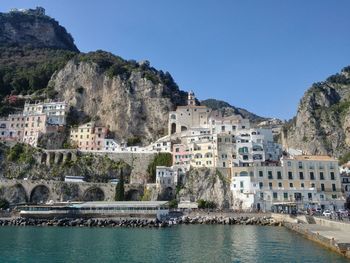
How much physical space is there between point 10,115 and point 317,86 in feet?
277

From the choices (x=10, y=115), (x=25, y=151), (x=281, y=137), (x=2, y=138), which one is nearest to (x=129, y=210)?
(x=25, y=151)

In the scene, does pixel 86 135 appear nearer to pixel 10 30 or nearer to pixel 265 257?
pixel 265 257

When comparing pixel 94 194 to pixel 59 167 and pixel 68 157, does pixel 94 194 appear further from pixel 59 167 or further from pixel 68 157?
pixel 68 157

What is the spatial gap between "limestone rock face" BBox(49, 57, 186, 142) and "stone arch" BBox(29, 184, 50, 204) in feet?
72.6

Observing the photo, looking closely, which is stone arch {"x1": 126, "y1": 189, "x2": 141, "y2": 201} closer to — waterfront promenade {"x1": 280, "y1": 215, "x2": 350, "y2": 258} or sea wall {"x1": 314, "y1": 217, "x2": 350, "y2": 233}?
waterfront promenade {"x1": 280, "y1": 215, "x2": 350, "y2": 258}

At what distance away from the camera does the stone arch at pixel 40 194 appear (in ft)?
224

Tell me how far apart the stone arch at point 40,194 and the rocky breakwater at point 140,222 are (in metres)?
13.7

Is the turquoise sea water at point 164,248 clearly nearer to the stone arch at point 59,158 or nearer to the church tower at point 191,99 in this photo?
the stone arch at point 59,158

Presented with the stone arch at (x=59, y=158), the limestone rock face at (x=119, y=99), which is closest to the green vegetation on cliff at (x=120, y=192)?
the stone arch at (x=59, y=158)

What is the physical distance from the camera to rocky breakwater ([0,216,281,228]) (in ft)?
163

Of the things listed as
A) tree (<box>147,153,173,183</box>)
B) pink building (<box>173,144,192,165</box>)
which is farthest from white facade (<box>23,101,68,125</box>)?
pink building (<box>173,144,192,165</box>)

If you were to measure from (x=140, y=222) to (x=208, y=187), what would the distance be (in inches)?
681

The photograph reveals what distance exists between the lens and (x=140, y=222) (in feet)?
164

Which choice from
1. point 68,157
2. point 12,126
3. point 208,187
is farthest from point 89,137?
point 208,187
